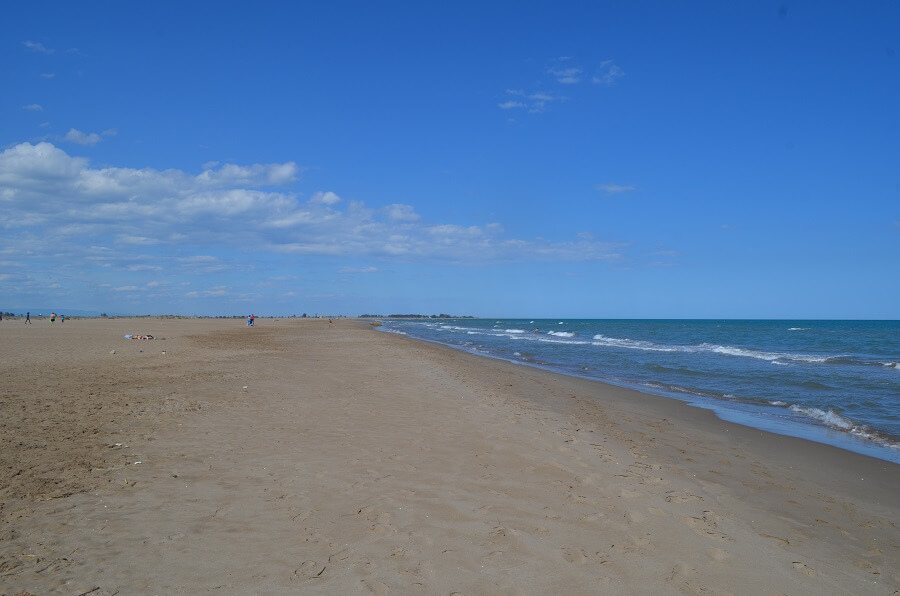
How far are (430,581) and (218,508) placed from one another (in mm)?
2452

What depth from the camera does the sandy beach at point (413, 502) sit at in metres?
4.21

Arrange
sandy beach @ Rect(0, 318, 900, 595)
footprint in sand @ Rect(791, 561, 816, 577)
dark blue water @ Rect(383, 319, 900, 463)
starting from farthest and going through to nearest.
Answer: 1. dark blue water @ Rect(383, 319, 900, 463)
2. footprint in sand @ Rect(791, 561, 816, 577)
3. sandy beach @ Rect(0, 318, 900, 595)

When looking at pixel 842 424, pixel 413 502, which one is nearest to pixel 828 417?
pixel 842 424

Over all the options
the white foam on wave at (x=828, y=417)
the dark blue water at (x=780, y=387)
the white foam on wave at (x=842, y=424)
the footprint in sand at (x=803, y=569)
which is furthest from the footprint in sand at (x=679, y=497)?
the white foam on wave at (x=828, y=417)

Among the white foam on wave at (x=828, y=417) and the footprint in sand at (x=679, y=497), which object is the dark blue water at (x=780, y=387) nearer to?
the white foam on wave at (x=828, y=417)

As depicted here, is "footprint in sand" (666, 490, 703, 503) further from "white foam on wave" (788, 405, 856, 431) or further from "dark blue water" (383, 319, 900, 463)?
"white foam on wave" (788, 405, 856, 431)

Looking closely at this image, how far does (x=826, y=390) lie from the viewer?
1675 cm

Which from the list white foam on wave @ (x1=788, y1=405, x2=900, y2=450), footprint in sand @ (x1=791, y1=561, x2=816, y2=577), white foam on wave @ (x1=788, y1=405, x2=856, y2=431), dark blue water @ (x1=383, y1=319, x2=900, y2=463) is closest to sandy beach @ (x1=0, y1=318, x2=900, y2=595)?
footprint in sand @ (x1=791, y1=561, x2=816, y2=577)

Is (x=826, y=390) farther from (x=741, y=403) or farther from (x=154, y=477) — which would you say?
(x=154, y=477)

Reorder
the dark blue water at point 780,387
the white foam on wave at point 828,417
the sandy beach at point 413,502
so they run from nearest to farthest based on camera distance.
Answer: the sandy beach at point 413,502 → the dark blue water at point 780,387 → the white foam on wave at point 828,417

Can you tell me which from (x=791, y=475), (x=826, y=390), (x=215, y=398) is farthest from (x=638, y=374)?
(x=215, y=398)

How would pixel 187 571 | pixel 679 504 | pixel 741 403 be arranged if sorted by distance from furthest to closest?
pixel 741 403
pixel 679 504
pixel 187 571

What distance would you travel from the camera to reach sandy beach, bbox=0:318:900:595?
4.21m

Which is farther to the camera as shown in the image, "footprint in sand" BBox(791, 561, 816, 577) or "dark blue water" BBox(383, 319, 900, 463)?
"dark blue water" BBox(383, 319, 900, 463)
